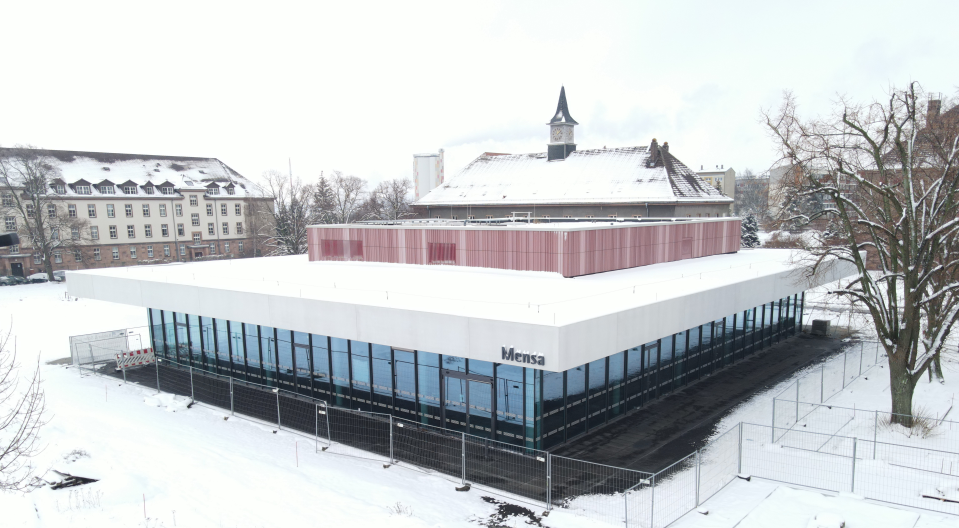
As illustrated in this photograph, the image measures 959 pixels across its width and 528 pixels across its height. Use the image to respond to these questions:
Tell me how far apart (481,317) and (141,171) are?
240ft

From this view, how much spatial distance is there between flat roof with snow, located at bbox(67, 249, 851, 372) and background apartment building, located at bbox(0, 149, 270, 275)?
45.2 m

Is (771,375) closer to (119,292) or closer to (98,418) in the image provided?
(98,418)

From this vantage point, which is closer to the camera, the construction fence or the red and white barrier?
the construction fence

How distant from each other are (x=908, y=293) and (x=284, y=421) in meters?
19.1

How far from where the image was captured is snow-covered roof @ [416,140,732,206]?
54156mm

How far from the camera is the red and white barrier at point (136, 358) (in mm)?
25406

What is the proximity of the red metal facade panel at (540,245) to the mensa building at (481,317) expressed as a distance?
72 millimetres

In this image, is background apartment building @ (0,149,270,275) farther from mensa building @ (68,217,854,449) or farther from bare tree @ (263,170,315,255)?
mensa building @ (68,217,854,449)

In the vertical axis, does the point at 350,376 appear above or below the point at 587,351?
below

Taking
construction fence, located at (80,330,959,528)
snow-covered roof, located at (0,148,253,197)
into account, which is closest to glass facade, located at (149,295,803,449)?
construction fence, located at (80,330,959,528)

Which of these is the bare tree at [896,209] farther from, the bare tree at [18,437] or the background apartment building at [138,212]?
the background apartment building at [138,212]

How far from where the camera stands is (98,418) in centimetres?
1844

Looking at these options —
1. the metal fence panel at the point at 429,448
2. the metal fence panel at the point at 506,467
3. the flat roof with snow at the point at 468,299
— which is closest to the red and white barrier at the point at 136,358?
the flat roof with snow at the point at 468,299

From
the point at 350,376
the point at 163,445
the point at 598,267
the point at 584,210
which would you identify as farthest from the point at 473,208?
the point at 163,445
